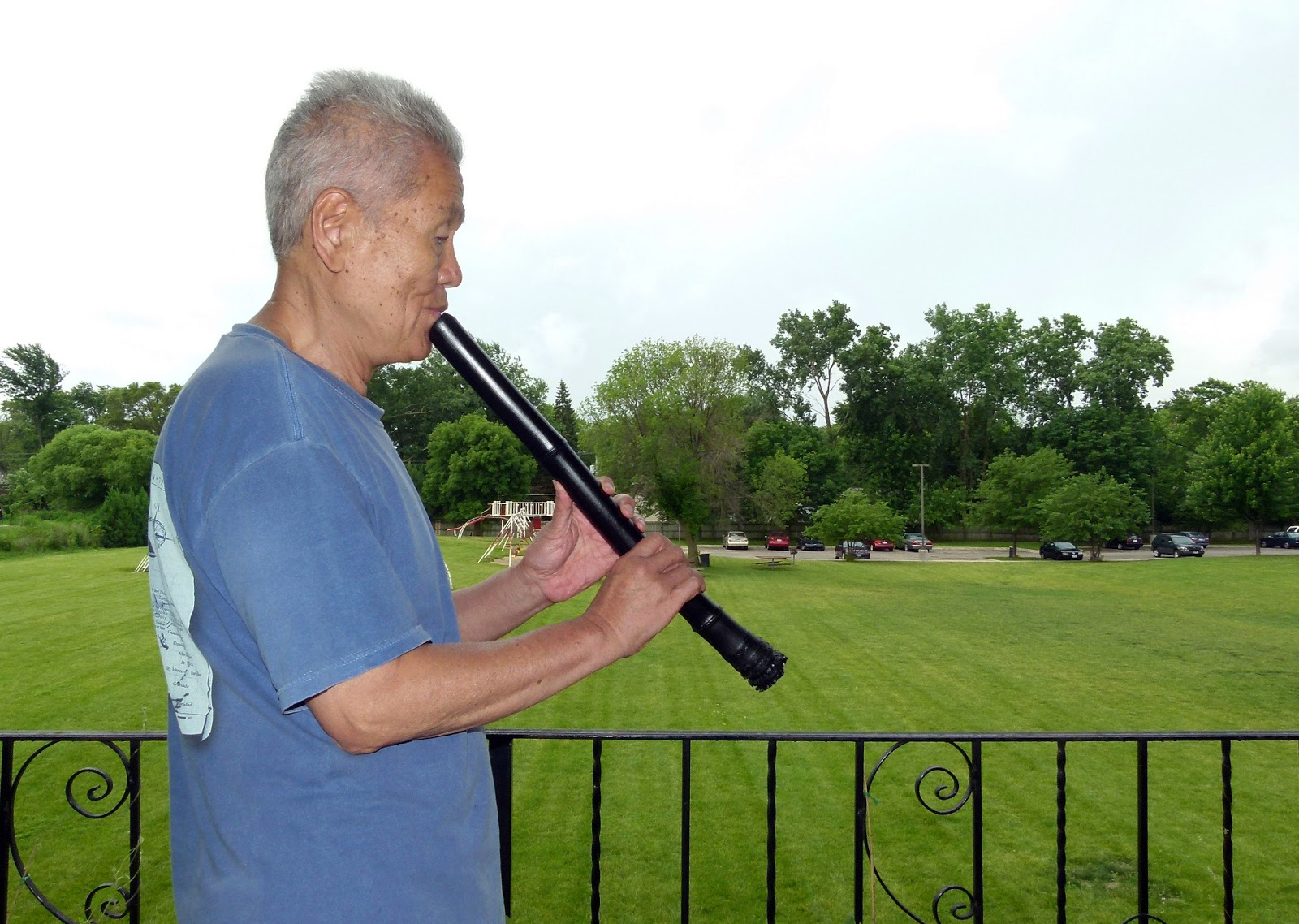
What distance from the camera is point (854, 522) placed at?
41250 millimetres

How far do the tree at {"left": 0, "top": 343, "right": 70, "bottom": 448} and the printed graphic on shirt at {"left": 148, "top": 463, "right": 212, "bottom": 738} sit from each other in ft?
159

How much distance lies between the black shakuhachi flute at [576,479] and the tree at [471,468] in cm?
3508

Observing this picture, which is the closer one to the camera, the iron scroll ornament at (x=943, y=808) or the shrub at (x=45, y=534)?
the iron scroll ornament at (x=943, y=808)

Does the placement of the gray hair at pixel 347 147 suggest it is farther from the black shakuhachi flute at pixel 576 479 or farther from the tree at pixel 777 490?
the tree at pixel 777 490

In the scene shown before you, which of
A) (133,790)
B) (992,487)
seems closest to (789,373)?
(992,487)

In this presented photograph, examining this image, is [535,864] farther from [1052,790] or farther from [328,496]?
[328,496]

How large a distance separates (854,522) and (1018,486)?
378 inches

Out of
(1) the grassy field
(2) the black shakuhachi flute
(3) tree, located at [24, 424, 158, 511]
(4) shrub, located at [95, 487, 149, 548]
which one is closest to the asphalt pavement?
(1) the grassy field

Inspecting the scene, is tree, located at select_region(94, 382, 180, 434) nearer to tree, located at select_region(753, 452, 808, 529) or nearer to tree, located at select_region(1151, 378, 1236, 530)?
tree, located at select_region(753, 452, 808, 529)

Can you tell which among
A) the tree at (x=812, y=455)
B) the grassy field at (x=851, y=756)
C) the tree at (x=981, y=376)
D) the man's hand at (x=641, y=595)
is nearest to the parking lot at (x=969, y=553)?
the tree at (x=812, y=455)

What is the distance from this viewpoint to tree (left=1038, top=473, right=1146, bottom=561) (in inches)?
1532

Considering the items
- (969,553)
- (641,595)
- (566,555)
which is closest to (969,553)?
(969,553)

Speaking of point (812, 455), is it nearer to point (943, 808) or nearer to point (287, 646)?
point (943, 808)

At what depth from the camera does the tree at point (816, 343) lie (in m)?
57.1
